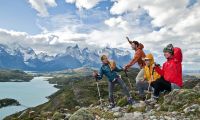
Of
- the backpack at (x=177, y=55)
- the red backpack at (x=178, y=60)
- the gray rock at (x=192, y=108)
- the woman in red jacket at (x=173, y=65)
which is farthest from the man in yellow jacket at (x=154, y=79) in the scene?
the gray rock at (x=192, y=108)

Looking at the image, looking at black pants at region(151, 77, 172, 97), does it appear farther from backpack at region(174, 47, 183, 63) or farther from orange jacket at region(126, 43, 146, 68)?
orange jacket at region(126, 43, 146, 68)

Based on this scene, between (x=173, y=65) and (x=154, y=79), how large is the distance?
1.71 m

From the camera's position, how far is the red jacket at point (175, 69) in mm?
18156

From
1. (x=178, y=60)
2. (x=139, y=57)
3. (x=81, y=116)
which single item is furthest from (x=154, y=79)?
(x=81, y=116)

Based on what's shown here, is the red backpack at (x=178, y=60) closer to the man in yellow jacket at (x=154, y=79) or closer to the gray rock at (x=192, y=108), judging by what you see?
the man in yellow jacket at (x=154, y=79)

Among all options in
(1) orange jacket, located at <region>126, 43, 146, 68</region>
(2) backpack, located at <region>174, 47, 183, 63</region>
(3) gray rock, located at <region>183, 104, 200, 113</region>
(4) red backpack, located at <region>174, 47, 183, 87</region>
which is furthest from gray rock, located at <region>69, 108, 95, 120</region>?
(2) backpack, located at <region>174, 47, 183, 63</region>

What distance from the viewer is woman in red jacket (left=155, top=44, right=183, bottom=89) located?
715 inches

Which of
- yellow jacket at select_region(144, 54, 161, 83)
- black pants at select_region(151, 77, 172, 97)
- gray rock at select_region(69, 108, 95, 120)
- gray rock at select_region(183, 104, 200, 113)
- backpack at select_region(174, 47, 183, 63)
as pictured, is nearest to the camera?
gray rock at select_region(183, 104, 200, 113)

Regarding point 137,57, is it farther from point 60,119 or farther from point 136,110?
point 60,119

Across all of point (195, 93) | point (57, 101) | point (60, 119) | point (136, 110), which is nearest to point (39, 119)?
point (60, 119)

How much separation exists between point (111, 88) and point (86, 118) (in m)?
5.19

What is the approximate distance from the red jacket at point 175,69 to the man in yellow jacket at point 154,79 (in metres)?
0.50

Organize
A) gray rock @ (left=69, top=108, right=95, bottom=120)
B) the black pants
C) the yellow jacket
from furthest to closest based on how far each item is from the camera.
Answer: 1. the yellow jacket
2. the black pants
3. gray rock @ (left=69, top=108, right=95, bottom=120)

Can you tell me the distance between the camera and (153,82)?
19109 mm
